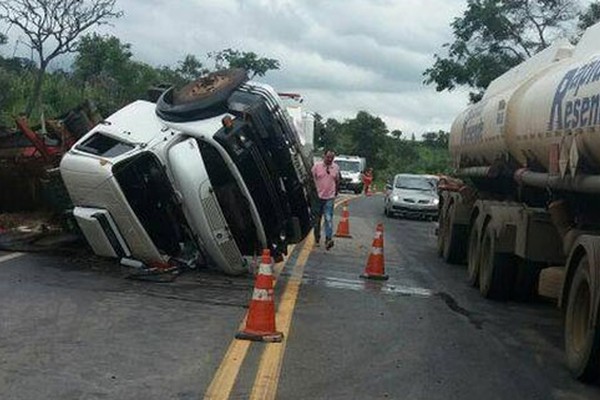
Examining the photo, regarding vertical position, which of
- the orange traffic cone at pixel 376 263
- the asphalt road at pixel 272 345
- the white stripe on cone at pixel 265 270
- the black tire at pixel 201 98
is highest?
the black tire at pixel 201 98

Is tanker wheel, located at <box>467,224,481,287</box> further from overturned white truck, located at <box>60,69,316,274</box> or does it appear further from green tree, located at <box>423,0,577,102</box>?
green tree, located at <box>423,0,577,102</box>

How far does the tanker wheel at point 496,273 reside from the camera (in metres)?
11.7

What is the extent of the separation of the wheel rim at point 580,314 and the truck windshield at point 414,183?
925 inches

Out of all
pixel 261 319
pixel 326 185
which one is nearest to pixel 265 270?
pixel 261 319

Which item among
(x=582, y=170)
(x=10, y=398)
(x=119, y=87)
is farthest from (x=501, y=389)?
(x=119, y=87)

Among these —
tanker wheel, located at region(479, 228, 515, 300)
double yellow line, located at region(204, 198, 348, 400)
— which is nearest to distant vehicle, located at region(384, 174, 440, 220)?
tanker wheel, located at region(479, 228, 515, 300)

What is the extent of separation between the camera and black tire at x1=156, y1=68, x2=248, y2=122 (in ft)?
40.0

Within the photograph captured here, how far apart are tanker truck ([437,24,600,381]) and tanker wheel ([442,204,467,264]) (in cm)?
87

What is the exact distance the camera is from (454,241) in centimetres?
1677

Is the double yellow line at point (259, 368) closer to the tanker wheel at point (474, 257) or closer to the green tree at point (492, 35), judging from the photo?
the tanker wheel at point (474, 257)

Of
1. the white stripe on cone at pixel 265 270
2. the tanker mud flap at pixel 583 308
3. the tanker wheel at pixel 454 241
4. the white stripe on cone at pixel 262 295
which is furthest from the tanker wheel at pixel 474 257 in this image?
the white stripe on cone at pixel 262 295

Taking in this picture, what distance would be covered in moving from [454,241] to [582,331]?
8.86 m

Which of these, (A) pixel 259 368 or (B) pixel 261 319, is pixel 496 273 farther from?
(A) pixel 259 368

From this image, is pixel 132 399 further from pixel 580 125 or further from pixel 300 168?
pixel 300 168
